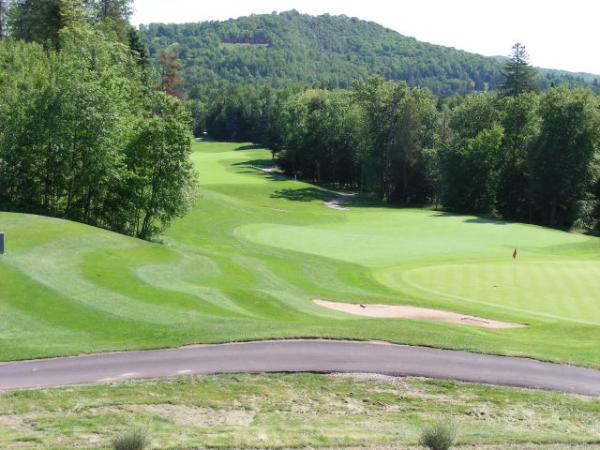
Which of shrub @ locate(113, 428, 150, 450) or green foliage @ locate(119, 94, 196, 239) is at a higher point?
green foliage @ locate(119, 94, 196, 239)

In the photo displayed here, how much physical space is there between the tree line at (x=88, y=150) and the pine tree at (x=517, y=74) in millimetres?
69974

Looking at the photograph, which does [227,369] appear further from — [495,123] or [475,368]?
[495,123]

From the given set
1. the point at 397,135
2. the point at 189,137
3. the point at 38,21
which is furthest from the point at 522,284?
the point at 38,21

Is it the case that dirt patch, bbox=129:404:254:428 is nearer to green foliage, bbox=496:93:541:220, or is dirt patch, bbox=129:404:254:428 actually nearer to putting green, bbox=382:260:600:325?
putting green, bbox=382:260:600:325

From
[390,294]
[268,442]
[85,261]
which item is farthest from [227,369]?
[390,294]

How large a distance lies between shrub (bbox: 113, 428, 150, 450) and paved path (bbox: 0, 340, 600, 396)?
5971mm

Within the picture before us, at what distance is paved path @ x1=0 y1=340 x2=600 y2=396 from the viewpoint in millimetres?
16844

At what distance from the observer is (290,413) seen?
1465 centimetres

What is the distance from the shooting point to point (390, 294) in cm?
3566

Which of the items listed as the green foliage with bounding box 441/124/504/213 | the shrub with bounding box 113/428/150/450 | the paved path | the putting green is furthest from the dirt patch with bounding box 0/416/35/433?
the green foliage with bounding box 441/124/504/213

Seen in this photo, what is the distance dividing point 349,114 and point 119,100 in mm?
65210

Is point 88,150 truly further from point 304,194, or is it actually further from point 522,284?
point 304,194

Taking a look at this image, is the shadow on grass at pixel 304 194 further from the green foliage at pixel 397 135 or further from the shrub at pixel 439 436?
the shrub at pixel 439 436

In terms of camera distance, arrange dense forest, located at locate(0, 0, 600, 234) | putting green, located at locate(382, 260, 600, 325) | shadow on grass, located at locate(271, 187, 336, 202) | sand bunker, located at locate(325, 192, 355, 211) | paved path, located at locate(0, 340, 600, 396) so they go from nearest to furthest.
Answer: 1. paved path, located at locate(0, 340, 600, 396)
2. putting green, located at locate(382, 260, 600, 325)
3. dense forest, located at locate(0, 0, 600, 234)
4. sand bunker, located at locate(325, 192, 355, 211)
5. shadow on grass, located at locate(271, 187, 336, 202)
